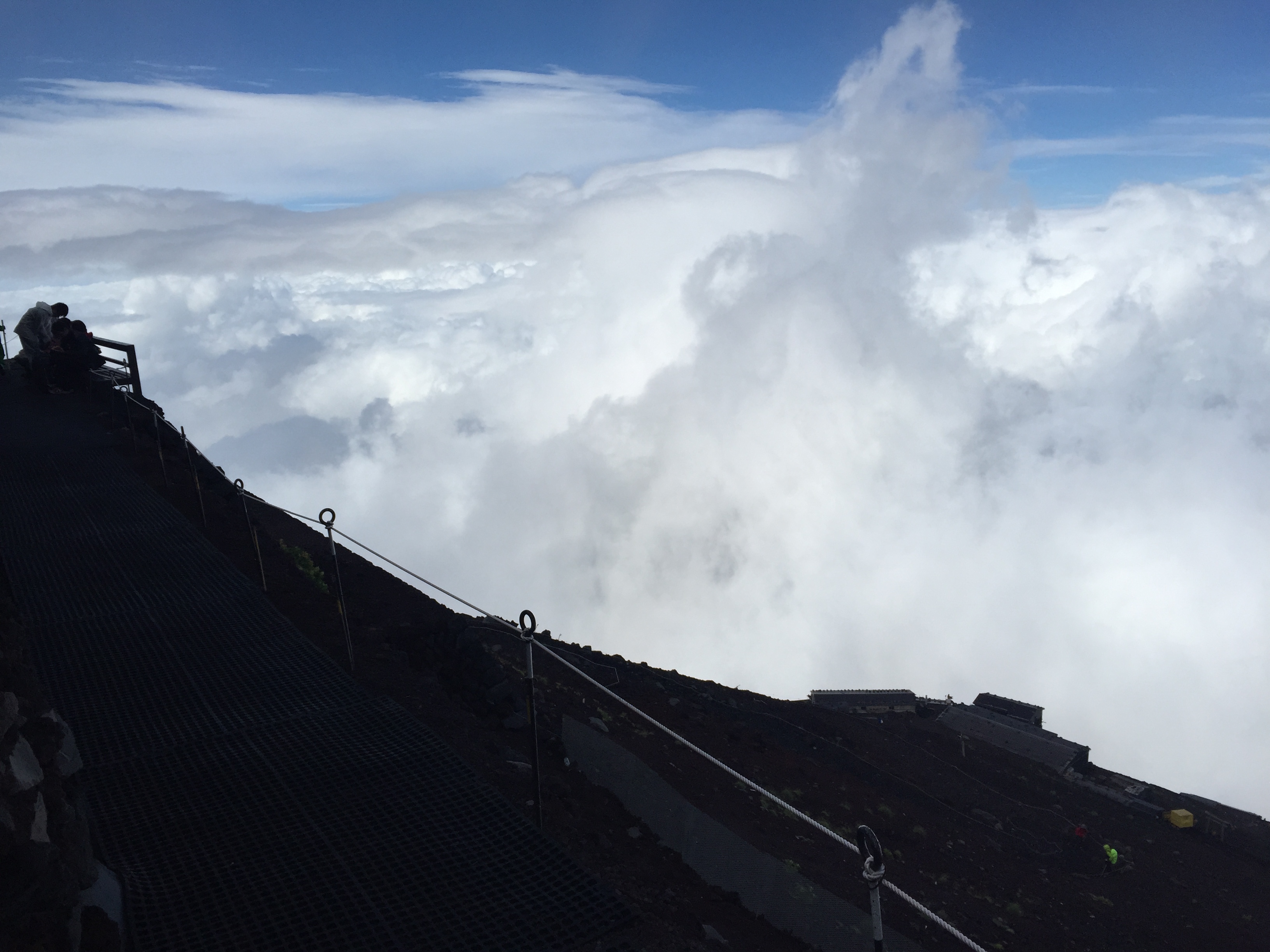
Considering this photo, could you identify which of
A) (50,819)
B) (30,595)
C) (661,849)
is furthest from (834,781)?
(50,819)

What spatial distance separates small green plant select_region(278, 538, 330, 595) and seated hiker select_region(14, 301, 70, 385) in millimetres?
8647

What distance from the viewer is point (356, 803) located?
5.14 m

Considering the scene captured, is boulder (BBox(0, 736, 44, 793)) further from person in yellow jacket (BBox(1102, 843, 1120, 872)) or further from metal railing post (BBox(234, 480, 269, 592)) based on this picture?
person in yellow jacket (BBox(1102, 843, 1120, 872))

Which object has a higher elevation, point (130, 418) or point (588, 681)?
point (130, 418)

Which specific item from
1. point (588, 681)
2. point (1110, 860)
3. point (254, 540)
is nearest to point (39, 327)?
point (254, 540)

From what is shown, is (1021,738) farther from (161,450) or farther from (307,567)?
(161,450)

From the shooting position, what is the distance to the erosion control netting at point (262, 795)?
4.21m

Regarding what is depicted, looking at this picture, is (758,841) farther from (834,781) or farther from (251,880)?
(834,781)

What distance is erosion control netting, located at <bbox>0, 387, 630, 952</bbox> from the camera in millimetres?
4215

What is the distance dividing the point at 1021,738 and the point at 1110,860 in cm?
1021

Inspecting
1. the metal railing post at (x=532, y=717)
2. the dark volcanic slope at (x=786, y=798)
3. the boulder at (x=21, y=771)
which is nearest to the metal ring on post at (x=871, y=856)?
the dark volcanic slope at (x=786, y=798)

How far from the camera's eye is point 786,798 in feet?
39.9

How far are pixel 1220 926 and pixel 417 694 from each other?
55.5 feet

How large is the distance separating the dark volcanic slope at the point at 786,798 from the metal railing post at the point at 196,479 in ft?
0.52
